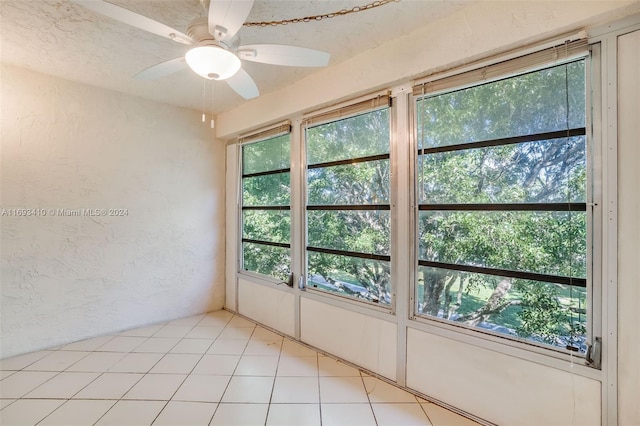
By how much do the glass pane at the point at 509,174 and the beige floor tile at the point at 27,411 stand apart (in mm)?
2885

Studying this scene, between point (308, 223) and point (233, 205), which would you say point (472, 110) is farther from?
point (233, 205)

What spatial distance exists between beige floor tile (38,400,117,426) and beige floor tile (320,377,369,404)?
1443 millimetres

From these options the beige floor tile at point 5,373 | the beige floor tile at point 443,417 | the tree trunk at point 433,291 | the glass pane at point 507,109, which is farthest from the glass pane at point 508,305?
the beige floor tile at point 5,373

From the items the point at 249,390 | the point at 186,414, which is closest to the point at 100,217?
the point at 186,414

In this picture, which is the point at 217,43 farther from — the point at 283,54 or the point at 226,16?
the point at 283,54

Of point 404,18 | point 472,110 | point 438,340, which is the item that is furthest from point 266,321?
point 404,18

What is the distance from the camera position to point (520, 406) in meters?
1.65

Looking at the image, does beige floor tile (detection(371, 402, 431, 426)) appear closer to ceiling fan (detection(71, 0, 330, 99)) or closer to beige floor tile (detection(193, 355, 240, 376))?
beige floor tile (detection(193, 355, 240, 376))

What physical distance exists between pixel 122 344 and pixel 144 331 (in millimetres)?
323

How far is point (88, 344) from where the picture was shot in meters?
2.81

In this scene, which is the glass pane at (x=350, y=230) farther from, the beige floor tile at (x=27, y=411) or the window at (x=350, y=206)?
the beige floor tile at (x=27, y=411)

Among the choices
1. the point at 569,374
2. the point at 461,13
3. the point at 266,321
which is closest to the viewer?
the point at 569,374

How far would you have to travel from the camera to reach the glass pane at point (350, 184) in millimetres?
2359

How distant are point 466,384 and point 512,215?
112 cm
